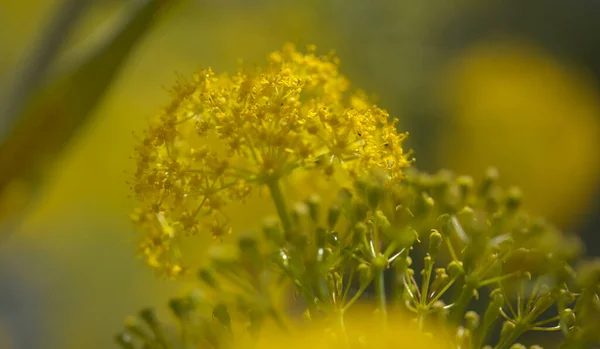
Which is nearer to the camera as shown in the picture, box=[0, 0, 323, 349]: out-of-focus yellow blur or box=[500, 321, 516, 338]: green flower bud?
box=[500, 321, 516, 338]: green flower bud

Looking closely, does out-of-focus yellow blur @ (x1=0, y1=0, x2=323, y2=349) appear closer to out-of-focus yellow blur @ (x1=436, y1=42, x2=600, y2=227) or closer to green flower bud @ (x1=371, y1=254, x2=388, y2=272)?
out-of-focus yellow blur @ (x1=436, y1=42, x2=600, y2=227)

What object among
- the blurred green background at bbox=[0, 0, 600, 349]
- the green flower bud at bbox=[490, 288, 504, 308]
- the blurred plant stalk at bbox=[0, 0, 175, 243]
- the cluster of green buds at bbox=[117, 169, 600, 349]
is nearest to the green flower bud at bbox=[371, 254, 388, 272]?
the cluster of green buds at bbox=[117, 169, 600, 349]

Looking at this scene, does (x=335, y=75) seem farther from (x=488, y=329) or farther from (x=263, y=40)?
(x=263, y=40)

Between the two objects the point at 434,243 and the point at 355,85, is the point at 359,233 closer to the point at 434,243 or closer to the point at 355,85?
the point at 434,243

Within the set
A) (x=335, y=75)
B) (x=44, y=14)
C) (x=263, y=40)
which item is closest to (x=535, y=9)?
(x=263, y=40)

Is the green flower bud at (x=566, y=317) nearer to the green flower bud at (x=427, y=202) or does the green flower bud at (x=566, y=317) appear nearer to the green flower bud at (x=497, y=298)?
the green flower bud at (x=497, y=298)

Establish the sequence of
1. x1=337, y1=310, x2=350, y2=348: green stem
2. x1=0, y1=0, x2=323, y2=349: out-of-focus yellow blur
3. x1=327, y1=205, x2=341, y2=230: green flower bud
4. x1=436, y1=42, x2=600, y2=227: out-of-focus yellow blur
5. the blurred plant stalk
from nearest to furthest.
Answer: x1=337, y1=310, x2=350, y2=348: green stem → x1=327, y1=205, x2=341, y2=230: green flower bud → the blurred plant stalk → x1=0, y1=0, x2=323, y2=349: out-of-focus yellow blur → x1=436, y1=42, x2=600, y2=227: out-of-focus yellow blur

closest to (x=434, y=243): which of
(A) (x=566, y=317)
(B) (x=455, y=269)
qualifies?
(B) (x=455, y=269)
